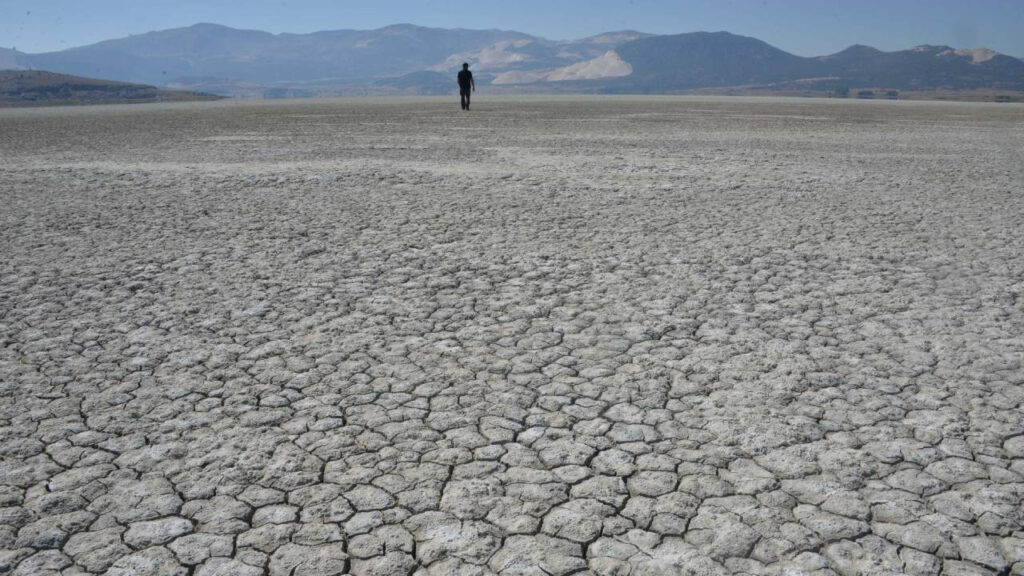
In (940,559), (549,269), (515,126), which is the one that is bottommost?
(940,559)

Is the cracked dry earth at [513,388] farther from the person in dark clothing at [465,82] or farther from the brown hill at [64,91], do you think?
the brown hill at [64,91]

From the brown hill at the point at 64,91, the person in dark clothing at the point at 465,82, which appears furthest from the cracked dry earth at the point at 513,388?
the brown hill at the point at 64,91

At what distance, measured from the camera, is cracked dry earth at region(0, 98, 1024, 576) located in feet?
8.67

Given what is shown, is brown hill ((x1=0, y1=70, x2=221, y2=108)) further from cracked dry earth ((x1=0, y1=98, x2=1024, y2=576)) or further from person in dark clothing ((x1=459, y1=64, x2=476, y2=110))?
cracked dry earth ((x1=0, y1=98, x2=1024, y2=576))

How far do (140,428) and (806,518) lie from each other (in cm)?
294

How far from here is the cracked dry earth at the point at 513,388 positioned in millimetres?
2643

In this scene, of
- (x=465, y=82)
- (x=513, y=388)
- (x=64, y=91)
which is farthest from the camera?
(x=64, y=91)

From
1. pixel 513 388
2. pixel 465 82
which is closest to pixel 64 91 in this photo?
pixel 465 82

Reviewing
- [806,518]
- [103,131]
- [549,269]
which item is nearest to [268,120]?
[103,131]

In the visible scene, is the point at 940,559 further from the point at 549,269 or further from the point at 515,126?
the point at 515,126

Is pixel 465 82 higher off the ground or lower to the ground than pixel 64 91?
lower

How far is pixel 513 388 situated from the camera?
387cm

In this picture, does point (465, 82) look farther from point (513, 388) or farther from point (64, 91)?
point (64, 91)

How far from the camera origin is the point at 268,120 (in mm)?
26344
